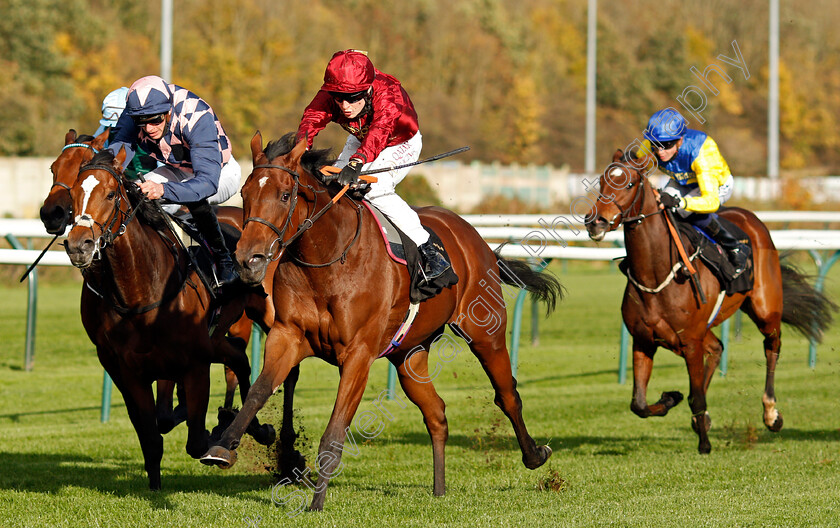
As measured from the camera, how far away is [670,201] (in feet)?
20.3

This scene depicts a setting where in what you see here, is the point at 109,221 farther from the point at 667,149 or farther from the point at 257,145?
the point at 667,149

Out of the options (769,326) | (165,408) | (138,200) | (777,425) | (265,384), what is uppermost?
(138,200)

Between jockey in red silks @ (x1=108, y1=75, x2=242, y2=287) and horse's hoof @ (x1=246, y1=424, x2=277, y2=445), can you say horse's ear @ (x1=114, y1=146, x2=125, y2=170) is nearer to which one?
jockey in red silks @ (x1=108, y1=75, x2=242, y2=287)

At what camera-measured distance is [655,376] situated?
902cm

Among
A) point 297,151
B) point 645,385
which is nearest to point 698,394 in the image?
point 645,385

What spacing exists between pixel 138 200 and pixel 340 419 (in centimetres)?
123

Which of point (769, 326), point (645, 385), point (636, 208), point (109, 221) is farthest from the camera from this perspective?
point (769, 326)

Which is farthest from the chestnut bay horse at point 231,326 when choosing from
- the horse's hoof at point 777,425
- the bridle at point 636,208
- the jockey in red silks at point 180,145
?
the horse's hoof at point 777,425

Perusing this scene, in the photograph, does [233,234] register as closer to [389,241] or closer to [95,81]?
[389,241]

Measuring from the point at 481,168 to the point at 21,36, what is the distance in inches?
515

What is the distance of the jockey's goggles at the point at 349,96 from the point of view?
4551 mm

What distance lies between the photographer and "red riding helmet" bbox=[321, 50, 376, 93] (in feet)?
14.5

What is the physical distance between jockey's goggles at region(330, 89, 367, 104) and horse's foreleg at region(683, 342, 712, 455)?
101 inches

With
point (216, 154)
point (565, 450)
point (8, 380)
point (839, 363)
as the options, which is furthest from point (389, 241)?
point (839, 363)
